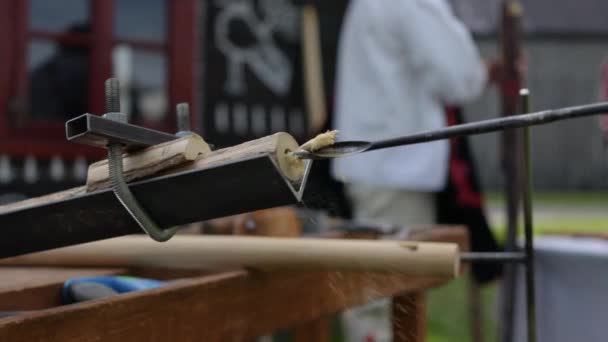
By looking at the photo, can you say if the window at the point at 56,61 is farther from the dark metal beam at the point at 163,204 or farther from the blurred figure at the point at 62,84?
the dark metal beam at the point at 163,204

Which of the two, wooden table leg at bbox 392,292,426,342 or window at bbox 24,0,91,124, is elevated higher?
window at bbox 24,0,91,124

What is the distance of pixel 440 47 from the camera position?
7.93ft

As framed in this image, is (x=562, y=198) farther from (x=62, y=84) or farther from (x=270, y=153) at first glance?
(x=270, y=153)

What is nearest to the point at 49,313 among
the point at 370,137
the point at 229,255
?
the point at 229,255

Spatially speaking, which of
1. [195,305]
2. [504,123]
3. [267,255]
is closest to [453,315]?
[267,255]

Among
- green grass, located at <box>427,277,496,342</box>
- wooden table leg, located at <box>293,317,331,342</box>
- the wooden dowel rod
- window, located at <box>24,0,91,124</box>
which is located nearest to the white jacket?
wooden table leg, located at <box>293,317,331,342</box>

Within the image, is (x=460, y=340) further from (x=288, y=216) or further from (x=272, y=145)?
(x=272, y=145)

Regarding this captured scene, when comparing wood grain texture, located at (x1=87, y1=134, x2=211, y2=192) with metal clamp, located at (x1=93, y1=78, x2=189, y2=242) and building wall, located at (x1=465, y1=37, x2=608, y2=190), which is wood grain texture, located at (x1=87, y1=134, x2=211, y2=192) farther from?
building wall, located at (x1=465, y1=37, x2=608, y2=190)

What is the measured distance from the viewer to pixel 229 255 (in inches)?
42.4

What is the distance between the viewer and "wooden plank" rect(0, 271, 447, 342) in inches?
29.5

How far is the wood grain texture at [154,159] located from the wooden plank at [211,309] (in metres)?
0.14

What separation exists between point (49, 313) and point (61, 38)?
273cm

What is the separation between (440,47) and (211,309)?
65.9 inches

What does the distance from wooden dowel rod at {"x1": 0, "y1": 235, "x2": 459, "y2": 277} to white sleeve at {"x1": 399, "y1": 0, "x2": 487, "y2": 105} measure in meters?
1.47
